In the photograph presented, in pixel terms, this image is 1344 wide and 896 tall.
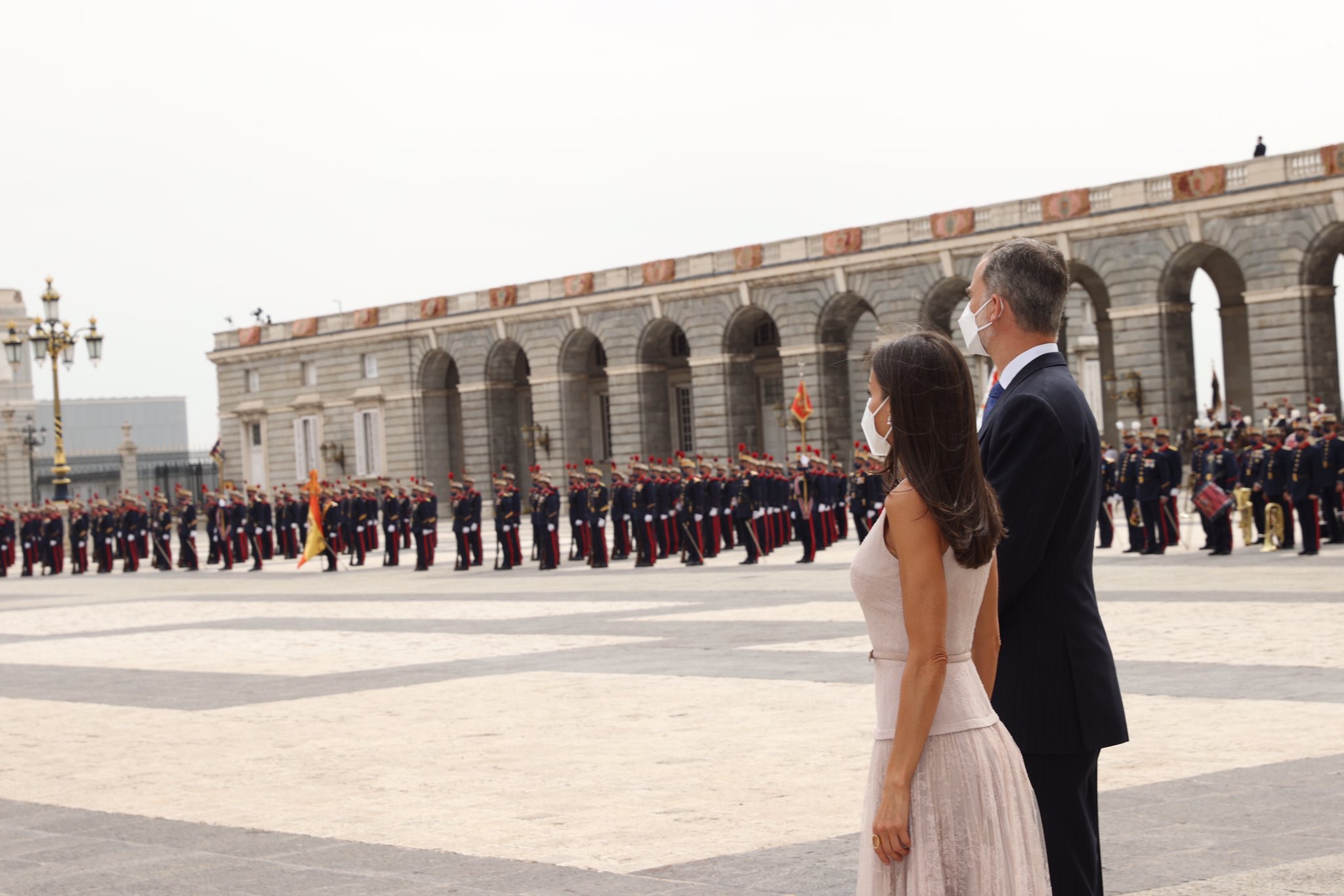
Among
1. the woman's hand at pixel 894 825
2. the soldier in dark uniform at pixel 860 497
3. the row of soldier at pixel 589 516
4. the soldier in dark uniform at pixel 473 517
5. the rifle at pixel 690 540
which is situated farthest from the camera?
the soldier in dark uniform at pixel 473 517

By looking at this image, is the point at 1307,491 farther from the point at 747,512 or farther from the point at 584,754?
the point at 584,754

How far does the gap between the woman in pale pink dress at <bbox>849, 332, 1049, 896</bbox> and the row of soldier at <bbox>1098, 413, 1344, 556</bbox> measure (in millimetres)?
17401

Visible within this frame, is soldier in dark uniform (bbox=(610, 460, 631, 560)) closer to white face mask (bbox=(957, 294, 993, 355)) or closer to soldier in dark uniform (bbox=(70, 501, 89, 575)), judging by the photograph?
soldier in dark uniform (bbox=(70, 501, 89, 575))

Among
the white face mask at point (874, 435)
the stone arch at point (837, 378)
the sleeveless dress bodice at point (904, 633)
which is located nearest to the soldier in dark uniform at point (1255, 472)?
the white face mask at point (874, 435)

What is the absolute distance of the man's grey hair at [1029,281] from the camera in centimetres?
397

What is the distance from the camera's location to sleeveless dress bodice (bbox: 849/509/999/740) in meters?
3.51

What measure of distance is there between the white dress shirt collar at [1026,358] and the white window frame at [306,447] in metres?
61.5

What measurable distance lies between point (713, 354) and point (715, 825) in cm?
4524

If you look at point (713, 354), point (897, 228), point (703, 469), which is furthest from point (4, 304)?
point (703, 469)

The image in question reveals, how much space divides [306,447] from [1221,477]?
46.8m

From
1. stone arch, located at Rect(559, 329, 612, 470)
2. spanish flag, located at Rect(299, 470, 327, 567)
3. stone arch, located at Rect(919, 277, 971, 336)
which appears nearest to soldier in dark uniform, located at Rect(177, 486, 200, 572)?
spanish flag, located at Rect(299, 470, 327, 567)

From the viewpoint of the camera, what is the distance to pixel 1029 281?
13.1 ft

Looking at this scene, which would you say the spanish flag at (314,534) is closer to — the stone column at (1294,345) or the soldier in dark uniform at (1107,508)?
the soldier in dark uniform at (1107,508)

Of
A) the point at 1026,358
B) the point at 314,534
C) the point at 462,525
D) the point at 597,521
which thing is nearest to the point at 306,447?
the point at 314,534
